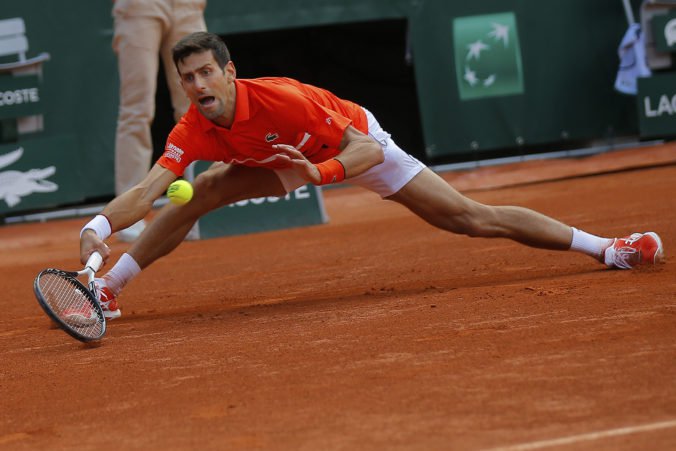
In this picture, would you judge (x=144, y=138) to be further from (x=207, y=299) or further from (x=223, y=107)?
(x=223, y=107)

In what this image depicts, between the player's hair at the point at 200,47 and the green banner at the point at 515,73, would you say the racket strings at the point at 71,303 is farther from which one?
the green banner at the point at 515,73

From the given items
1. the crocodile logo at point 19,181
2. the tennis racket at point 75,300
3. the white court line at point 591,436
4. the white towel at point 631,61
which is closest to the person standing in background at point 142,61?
the crocodile logo at point 19,181

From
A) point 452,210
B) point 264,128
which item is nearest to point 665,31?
point 452,210

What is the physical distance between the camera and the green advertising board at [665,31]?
408 inches

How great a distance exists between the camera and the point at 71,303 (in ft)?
14.6

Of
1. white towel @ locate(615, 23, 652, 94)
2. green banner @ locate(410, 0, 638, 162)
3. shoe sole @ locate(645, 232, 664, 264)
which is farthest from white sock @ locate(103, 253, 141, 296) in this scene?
white towel @ locate(615, 23, 652, 94)

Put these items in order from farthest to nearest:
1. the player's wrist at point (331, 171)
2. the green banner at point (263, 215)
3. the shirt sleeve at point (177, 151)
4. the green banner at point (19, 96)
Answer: the green banner at point (19, 96), the green banner at point (263, 215), the shirt sleeve at point (177, 151), the player's wrist at point (331, 171)

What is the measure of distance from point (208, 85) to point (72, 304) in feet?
3.52

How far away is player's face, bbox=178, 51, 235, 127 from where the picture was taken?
4.56 metres

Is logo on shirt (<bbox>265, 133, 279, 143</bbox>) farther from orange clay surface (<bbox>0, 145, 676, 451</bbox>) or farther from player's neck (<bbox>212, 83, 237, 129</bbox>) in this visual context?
orange clay surface (<bbox>0, 145, 676, 451</bbox>)

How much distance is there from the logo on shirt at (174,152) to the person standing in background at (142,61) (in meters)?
3.02

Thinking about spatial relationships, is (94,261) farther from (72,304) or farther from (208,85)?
(208,85)

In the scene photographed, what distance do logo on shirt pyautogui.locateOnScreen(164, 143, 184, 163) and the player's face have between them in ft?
0.70

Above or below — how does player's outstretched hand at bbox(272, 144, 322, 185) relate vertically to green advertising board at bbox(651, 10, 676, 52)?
above
